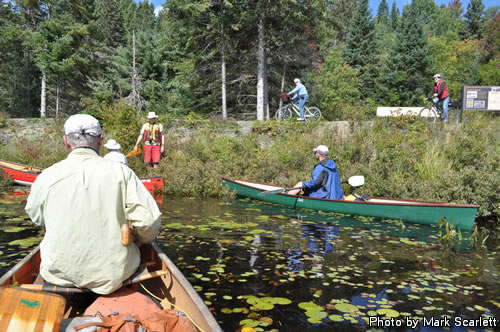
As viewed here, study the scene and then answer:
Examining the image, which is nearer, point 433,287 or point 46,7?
point 433,287

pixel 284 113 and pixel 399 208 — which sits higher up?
pixel 284 113

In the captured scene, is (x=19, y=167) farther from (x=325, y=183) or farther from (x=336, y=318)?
(x=336, y=318)

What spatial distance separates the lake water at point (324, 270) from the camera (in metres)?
3.73

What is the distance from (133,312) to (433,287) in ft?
11.9

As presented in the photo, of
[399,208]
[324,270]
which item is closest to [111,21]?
[399,208]

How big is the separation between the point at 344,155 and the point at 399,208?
423 centimetres

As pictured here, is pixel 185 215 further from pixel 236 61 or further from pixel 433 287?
pixel 236 61

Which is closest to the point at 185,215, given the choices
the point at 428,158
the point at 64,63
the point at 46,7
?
the point at 428,158

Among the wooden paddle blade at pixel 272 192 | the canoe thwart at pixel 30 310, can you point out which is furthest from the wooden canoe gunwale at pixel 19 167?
the canoe thwart at pixel 30 310

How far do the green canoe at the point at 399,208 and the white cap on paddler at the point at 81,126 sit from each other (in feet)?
20.8

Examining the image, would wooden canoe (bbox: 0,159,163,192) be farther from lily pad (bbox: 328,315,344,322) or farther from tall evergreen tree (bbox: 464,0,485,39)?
tall evergreen tree (bbox: 464,0,485,39)

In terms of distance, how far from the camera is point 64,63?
25484 mm

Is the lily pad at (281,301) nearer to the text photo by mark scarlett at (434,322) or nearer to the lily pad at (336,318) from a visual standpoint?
the lily pad at (336,318)

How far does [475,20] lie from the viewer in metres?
47.5
